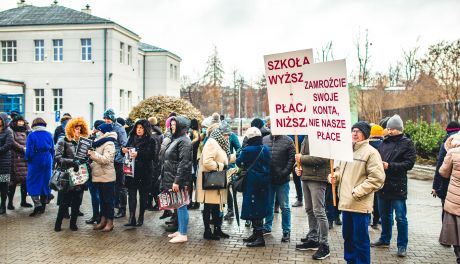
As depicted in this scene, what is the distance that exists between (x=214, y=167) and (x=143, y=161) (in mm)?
1748

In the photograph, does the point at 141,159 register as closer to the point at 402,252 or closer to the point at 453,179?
the point at 402,252

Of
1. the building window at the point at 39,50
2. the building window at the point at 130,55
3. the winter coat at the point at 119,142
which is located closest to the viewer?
the winter coat at the point at 119,142

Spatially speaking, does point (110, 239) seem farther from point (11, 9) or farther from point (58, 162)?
point (11, 9)

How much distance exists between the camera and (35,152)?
1007cm

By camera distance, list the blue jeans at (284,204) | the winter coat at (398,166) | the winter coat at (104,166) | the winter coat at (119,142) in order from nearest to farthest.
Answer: the winter coat at (398,166) → the blue jeans at (284,204) → the winter coat at (104,166) → the winter coat at (119,142)

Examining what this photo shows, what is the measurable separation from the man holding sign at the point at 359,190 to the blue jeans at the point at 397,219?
1.30 meters

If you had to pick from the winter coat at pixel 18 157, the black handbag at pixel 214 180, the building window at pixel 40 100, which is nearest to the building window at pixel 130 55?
the building window at pixel 40 100

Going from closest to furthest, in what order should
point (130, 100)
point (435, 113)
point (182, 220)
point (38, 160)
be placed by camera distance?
1. point (182, 220)
2. point (38, 160)
3. point (435, 113)
4. point (130, 100)

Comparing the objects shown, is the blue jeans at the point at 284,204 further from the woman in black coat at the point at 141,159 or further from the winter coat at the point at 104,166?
the winter coat at the point at 104,166

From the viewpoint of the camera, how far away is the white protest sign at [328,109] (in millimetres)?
6043

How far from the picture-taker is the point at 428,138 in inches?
805

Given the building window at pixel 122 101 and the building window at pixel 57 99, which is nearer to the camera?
the building window at pixel 57 99

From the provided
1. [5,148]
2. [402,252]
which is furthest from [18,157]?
[402,252]

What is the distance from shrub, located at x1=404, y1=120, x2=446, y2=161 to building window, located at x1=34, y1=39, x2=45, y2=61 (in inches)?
1138
